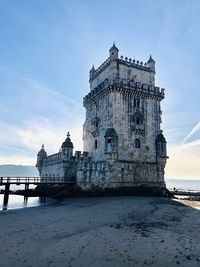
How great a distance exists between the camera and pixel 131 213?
18891 mm

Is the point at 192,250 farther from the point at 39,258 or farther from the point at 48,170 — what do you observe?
the point at 48,170

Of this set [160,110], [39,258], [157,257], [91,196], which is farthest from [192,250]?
[160,110]

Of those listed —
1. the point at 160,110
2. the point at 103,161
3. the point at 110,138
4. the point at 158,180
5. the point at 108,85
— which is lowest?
the point at 158,180

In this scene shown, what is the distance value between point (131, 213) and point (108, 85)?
20290 mm

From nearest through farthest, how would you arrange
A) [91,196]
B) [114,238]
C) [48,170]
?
[114,238] < [91,196] < [48,170]

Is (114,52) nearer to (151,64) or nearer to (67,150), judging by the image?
(151,64)

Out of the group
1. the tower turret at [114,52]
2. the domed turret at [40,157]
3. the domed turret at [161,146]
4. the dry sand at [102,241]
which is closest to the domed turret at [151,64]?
the tower turret at [114,52]

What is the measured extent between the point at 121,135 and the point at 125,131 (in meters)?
1.01

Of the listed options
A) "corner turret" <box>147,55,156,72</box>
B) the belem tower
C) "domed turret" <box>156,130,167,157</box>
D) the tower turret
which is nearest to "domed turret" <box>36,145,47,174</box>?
the belem tower

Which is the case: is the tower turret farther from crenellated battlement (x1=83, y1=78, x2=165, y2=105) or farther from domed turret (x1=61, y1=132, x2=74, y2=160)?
domed turret (x1=61, y1=132, x2=74, y2=160)

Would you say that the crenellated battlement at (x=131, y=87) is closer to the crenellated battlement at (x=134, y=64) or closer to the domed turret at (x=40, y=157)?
the crenellated battlement at (x=134, y=64)

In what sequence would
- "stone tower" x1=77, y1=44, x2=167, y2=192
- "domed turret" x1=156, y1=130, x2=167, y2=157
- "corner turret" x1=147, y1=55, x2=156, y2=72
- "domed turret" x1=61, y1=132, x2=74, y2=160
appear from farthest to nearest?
"corner turret" x1=147, y1=55, x2=156, y2=72 → "domed turret" x1=61, y1=132, x2=74, y2=160 → "domed turret" x1=156, y1=130, x2=167, y2=157 → "stone tower" x1=77, y1=44, x2=167, y2=192

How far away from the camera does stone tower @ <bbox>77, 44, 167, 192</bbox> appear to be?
3216 centimetres

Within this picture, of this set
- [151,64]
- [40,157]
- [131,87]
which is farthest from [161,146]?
[40,157]
